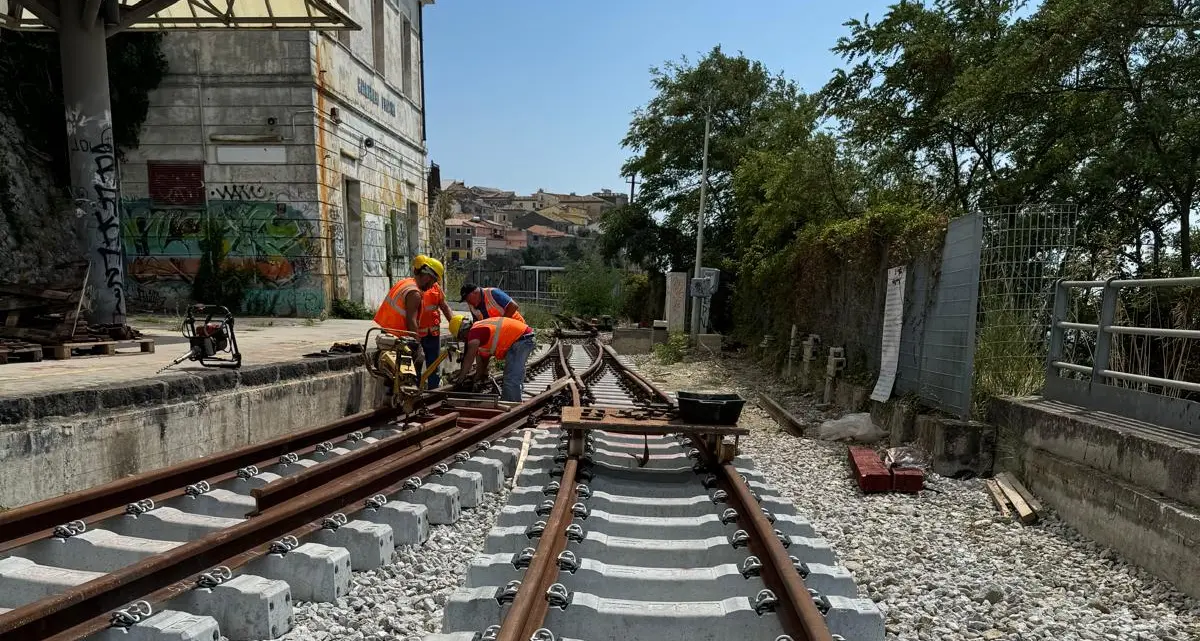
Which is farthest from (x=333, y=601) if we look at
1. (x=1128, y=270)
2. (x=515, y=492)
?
(x=1128, y=270)

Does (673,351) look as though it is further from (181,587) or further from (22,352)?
(181,587)

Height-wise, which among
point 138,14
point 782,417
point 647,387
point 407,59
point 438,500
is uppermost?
point 407,59

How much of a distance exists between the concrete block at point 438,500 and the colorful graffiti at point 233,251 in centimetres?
1414

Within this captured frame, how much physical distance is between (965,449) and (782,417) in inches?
132

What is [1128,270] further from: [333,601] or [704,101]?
[704,101]

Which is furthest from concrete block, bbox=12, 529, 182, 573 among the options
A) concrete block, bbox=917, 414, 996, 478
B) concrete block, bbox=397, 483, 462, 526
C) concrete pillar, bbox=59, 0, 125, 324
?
concrete pillar, bbox=59, 0, 125, 324

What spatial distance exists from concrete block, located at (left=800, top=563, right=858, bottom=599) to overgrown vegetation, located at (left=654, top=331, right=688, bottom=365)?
14.0 metres

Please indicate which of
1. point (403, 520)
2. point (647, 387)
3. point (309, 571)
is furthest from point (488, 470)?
point (647, 387)

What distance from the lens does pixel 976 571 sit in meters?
3.87

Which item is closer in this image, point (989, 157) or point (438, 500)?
point (438, 500)

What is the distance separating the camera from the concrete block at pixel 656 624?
8.98 ft

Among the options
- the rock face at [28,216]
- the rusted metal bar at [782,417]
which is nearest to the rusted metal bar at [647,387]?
the rusted metal bar at [782,417]

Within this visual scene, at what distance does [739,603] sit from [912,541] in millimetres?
2033

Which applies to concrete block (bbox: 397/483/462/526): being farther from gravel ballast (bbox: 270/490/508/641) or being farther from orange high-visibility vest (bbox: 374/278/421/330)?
orange high-visibility vest (bbox: 374/278/421/330)
